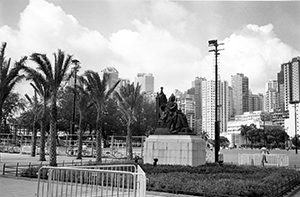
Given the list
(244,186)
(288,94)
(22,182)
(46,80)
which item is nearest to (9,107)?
(46,80)

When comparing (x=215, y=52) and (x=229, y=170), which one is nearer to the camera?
(x=229, y=170)

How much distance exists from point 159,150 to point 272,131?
115 m

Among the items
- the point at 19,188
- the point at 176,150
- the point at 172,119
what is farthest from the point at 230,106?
the point at 19,188

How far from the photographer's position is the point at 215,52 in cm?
2456

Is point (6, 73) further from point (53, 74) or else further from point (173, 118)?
point (173, 118)

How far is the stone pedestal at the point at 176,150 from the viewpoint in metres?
19.4

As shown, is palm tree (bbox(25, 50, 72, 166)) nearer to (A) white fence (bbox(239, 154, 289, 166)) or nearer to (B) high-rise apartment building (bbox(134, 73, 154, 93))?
(A) white fence (bbox(239, 154, 289, 166))

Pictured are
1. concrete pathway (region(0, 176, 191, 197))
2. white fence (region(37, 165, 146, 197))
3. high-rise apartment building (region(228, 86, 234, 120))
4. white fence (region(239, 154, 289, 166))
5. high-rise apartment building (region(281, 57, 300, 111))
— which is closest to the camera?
white fence (region(37, 165, 146, 197))

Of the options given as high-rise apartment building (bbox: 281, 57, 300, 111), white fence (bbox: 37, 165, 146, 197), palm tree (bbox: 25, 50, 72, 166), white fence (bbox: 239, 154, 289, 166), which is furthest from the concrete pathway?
high-rise apartment building (bbox: 281, 57, 300, 111)

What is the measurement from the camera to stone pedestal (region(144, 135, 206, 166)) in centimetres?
1941

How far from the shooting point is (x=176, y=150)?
64.7ft

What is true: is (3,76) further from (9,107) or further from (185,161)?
(9,107)

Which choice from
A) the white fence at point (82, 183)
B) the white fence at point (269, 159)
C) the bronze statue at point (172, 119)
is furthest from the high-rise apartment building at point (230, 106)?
the white fence at point (82, 183)

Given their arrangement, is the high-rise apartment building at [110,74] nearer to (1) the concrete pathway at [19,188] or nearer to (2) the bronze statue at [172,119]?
(2) the bronze statue at [172,119]
